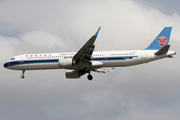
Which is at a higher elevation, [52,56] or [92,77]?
[52,56]

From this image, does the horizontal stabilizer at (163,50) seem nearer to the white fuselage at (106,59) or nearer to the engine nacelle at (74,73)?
the white fuselage at (106,59)

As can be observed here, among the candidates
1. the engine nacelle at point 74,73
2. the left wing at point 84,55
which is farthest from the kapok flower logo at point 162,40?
the engine nacelle at point 74,73

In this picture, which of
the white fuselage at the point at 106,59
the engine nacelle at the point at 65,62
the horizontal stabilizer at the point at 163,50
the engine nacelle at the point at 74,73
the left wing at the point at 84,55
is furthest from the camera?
the engine nacelle at the point at 74,73

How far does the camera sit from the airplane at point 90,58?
41.2 m

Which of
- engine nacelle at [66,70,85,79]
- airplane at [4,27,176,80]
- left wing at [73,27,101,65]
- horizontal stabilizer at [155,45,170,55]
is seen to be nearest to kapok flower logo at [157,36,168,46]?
airplane at [4,27,176,80]

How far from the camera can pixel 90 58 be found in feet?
137

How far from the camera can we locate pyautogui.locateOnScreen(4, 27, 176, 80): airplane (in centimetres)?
4116

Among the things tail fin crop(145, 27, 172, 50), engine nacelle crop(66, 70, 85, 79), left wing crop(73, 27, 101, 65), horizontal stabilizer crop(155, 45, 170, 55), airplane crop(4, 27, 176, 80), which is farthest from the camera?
engine nacelle crop(66, 70, 85, 79)

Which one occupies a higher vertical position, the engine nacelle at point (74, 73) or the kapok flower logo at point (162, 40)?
the kapok flower logo at point (162, 40)

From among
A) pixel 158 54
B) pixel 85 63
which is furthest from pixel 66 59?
pixel 158 54

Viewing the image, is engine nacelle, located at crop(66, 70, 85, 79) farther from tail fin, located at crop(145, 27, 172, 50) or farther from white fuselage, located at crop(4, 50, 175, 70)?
tail fin, located at crop(145, 27, 172, 50)

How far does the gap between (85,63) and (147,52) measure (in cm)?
798

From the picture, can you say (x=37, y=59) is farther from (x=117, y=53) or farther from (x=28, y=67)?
(x=117, y=53)

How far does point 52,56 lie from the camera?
44.5 meters
